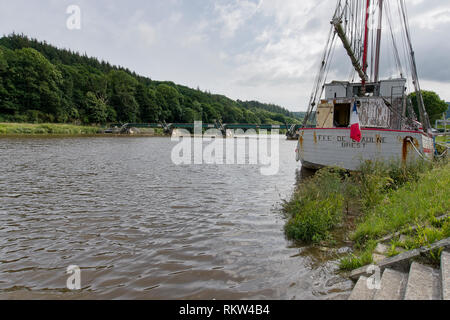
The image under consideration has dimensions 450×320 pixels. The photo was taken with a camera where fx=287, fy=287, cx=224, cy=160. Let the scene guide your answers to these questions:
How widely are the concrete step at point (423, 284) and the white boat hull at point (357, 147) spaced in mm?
8401

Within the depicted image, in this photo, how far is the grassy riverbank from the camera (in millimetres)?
5008

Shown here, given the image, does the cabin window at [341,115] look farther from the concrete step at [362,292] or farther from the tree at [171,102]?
the tree at [171,102]

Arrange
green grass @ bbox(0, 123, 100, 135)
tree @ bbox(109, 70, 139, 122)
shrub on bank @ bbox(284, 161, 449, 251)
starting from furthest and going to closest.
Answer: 1. tree @ bbox(109, 70, 139, 122)
2. green grass @ bbox(0, 123, 100, 135)
3. shrub on bank @ bbox(284, 161, 449, 251)

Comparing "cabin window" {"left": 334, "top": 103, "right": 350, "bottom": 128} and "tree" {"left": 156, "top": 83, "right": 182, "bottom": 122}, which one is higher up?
"tree" {"left": 156, "top": 83, "right": 182, "bottom": 122}

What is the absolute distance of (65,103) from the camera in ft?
309

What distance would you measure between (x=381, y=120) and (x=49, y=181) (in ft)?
58.7

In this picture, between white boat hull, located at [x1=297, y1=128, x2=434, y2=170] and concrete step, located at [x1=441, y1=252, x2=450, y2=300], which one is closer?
concrete step, located at [x1=441, y1=252, x2=450, y2=300]

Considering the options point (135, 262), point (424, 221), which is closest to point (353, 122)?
point (424, 221)

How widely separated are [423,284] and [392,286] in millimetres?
382

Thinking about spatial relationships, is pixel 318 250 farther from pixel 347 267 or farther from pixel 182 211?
pixel 182 211

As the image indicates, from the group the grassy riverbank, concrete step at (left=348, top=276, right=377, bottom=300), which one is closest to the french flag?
the grassy riverbank

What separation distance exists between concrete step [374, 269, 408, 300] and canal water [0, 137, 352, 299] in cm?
56

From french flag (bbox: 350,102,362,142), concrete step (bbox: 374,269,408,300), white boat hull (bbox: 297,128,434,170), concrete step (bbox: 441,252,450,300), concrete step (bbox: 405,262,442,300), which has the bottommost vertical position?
concrete step (bbox: 374,269,408,300)

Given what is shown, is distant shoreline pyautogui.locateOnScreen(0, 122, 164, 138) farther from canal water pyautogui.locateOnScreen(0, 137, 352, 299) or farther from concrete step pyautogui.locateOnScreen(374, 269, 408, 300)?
concrete step pyautogui.locateOnScreen(374, 269, 408, 300)
